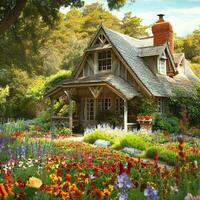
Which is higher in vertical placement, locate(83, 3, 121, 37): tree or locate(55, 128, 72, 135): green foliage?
locate(83, 3, 121, 37): tree

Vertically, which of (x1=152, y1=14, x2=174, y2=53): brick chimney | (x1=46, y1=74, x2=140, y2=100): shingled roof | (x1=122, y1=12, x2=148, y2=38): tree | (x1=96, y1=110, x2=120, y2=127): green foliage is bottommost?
(x1=96, y1=110, x2=120, y2=127): green foliage

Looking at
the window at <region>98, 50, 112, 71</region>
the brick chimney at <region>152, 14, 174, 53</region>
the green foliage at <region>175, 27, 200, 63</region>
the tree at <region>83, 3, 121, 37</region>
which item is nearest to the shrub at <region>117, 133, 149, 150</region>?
the window at <region>98, 50, 112, 71</region>

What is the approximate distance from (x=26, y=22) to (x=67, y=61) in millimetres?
19134

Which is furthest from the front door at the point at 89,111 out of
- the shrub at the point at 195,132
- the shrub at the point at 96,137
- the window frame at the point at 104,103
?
the shrub at the point at 195,132

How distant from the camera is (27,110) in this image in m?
32.3

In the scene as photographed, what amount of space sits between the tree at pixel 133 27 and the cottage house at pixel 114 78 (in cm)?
2905

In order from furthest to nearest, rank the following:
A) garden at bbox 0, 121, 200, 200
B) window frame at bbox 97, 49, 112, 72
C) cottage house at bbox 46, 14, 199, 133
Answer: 1. window frame at bbox 97, 49, 112, 72
2. cottage house at bbox 46, 14, 199, 133
3. garden at bbox 0, 121, 200, 200

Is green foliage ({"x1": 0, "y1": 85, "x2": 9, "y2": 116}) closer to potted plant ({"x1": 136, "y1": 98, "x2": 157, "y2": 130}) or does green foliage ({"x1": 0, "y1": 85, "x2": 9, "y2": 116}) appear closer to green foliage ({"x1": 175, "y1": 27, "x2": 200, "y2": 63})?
potted plant ({"x1": 136, "y1": 98, "x2": 157, "y2": 130})

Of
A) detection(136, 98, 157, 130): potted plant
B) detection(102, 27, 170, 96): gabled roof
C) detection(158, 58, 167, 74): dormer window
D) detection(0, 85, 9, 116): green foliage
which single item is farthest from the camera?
detection(0, 85, 9, 116): green foliage

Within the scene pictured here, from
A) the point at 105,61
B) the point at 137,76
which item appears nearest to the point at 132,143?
the point at 137,76

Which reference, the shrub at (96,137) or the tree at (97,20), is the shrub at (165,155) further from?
the tree at (97,20)

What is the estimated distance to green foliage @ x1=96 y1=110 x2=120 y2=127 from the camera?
807 inches

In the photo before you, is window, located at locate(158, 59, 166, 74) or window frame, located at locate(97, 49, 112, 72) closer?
window frame, located at locate(97, 49, 112, 72)

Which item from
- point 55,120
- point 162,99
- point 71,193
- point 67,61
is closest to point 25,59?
point 67,61
